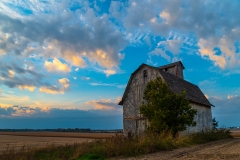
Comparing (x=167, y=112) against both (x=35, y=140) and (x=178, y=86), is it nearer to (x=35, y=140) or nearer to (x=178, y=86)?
(x=178, y=86)

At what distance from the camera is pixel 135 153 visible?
39.7 ft

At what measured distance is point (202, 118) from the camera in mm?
29469

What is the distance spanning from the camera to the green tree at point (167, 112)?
731 inches

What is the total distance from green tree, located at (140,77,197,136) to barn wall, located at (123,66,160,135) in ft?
16.3

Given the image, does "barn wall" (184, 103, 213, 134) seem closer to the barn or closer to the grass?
the barn

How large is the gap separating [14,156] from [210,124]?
94.4 ft

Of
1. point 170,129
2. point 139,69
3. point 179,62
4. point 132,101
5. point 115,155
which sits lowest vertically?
point 115,155

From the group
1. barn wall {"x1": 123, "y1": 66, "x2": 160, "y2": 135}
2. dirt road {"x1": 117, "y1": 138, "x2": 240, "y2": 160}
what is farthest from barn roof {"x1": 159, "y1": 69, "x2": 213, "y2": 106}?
dirt road {"x1": 117, "y1": 138, "x2": 240, "y2": 160}

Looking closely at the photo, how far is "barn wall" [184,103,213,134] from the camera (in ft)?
88.7

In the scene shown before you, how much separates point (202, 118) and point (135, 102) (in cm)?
1027

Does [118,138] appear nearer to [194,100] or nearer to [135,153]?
[135,153]

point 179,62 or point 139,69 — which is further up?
point 179,62

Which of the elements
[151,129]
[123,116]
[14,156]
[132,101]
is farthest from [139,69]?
[14,156]

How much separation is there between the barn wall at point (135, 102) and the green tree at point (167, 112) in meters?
4.96
